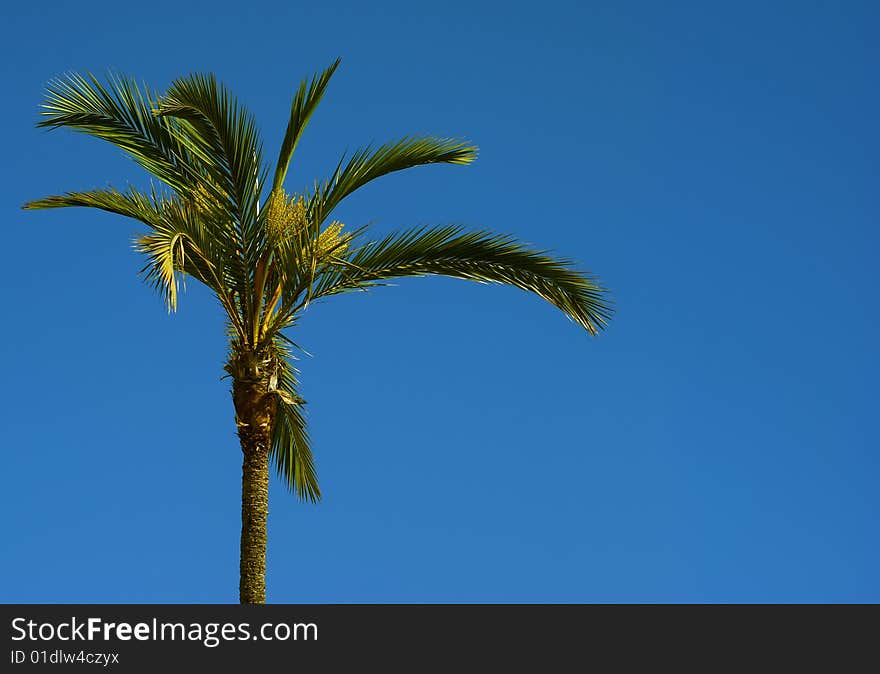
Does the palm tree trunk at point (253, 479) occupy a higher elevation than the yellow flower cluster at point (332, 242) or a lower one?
lower

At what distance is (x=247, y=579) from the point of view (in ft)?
37.7

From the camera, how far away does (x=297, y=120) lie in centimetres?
1245

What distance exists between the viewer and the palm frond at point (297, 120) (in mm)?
12352

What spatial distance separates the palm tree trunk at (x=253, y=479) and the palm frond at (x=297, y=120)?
2.23 meters

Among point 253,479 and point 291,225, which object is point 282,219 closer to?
point 291,225

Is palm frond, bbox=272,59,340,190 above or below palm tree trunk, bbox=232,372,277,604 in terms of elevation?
above

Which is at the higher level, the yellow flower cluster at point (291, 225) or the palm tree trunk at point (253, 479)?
the yellow flower cluster at point (291, 225)

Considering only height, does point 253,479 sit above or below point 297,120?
below

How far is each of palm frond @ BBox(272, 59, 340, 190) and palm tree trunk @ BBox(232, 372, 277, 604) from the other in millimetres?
2235

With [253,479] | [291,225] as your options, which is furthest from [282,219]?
[253,479]

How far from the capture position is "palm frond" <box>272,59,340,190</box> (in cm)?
1235

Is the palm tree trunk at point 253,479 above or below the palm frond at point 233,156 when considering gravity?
below

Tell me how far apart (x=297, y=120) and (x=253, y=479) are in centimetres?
375
